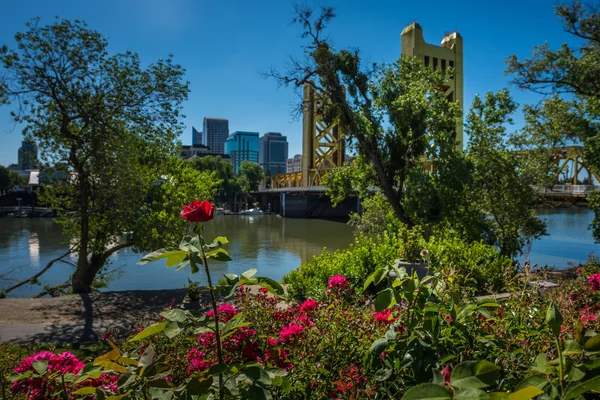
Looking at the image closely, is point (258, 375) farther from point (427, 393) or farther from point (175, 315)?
point (427, 393)

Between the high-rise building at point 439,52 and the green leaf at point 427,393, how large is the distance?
710 inches

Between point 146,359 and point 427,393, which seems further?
point 146,359

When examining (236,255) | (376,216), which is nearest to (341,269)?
(376,216)

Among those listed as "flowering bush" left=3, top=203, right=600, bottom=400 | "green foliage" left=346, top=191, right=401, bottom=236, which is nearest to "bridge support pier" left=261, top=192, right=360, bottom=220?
"green foliage" left=346, top=191, right=401, bottom=236

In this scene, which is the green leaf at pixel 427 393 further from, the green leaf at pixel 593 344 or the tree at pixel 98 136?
the tree at pixel 98 136

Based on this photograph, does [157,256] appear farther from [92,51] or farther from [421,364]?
[92,51]

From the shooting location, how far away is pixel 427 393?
92 centimetres

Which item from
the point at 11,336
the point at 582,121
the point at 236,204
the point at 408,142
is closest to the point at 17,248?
the point at 11,336

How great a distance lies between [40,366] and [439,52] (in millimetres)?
20868

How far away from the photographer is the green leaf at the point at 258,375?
1349 millimetres

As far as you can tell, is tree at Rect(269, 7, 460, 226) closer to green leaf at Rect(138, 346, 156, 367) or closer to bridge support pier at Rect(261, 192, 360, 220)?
green leaf at Rect(138, 346, 156, 367)

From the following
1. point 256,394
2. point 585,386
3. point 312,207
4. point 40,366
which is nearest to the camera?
point 585,386

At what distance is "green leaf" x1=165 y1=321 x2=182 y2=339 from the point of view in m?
1.39

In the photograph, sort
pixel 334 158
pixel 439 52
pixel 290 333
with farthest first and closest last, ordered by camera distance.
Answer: pixel 334 158 < pixel 439 52 < pixel 290 333
